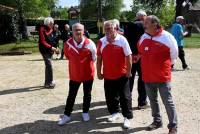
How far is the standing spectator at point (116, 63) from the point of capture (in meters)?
7.48

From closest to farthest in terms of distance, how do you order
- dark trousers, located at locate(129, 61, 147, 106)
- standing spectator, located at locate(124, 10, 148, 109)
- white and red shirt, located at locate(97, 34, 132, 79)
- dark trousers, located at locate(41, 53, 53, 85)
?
white and red shirt, located at locate(97, 34, 132, 79), standing spectator, located at locate(124, 10, 148, 109), dark trousers, located at locate(129, 61, 147, 106), dark trousers, located at locate(41, 53, 53, 85)

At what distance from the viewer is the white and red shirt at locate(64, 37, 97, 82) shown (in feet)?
25.5

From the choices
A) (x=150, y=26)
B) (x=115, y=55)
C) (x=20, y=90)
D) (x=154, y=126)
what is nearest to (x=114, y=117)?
(x=154, y=126)

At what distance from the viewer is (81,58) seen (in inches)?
306

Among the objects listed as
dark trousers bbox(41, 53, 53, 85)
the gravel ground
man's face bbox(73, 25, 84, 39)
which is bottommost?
the gravel ground

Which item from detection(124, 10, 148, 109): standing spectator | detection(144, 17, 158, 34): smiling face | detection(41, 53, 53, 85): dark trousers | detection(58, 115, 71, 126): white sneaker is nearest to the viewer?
Answer: detection(144, 17, 158, 34): smiling face

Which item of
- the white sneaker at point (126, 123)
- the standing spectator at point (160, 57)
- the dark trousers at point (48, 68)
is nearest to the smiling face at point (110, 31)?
the standing spectator at point (160, 57)

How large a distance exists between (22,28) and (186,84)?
88.8ft

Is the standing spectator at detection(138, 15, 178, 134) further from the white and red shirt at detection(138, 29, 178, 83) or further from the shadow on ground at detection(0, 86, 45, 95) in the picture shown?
the shadow on ground at detection(0, 86, 45, 95)

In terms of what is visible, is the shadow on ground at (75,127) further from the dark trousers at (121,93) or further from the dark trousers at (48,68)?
the dark trousers at (48,68)

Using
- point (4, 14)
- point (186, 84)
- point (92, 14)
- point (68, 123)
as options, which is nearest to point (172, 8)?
point (92, 14)

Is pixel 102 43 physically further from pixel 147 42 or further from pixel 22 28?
pixel 22 28

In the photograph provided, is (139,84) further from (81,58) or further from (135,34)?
(81,58)

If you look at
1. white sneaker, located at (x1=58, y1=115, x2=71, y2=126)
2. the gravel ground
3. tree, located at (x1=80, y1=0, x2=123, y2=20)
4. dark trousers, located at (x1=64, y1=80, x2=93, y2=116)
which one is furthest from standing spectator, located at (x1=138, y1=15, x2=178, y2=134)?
tree, located at (x1=80, y1=0, x2=123, y2=20)
